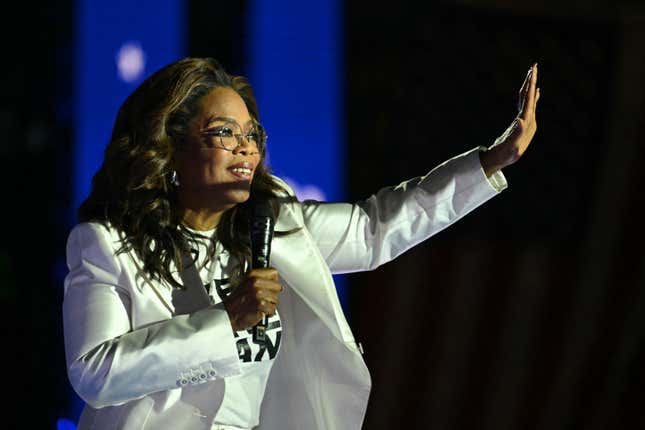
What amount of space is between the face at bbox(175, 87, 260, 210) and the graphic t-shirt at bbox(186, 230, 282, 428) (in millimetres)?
101

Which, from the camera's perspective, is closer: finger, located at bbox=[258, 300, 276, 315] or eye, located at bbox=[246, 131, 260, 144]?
finger, located at bbox=[258, 300, 276, 315]

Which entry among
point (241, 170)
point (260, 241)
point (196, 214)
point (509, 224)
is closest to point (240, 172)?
point (241, 170)

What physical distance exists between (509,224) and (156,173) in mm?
1951

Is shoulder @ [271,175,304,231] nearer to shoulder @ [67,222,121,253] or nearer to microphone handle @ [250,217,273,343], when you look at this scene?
microphone handle @ [250,217,273,343]

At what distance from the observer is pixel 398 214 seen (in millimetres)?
2145

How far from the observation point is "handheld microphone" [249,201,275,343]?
1.84 m

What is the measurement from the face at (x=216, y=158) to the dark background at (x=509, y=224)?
1.37m

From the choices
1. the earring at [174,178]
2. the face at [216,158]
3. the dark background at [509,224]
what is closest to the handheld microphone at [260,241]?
the face at [216,158]

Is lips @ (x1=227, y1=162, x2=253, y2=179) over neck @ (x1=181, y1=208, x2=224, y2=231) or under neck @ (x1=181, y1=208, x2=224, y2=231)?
over

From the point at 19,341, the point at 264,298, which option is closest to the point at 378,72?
the point at 19,341

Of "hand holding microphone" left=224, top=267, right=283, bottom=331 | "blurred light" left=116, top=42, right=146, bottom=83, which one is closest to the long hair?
"hand holding microphone" left=224, top=267, right=283, bottom=331

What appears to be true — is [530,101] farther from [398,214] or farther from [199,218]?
[199,218]

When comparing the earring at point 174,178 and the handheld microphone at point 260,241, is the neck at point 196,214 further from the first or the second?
the handheld microphone at point 260,241

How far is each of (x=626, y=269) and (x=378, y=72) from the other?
4.03 feet
